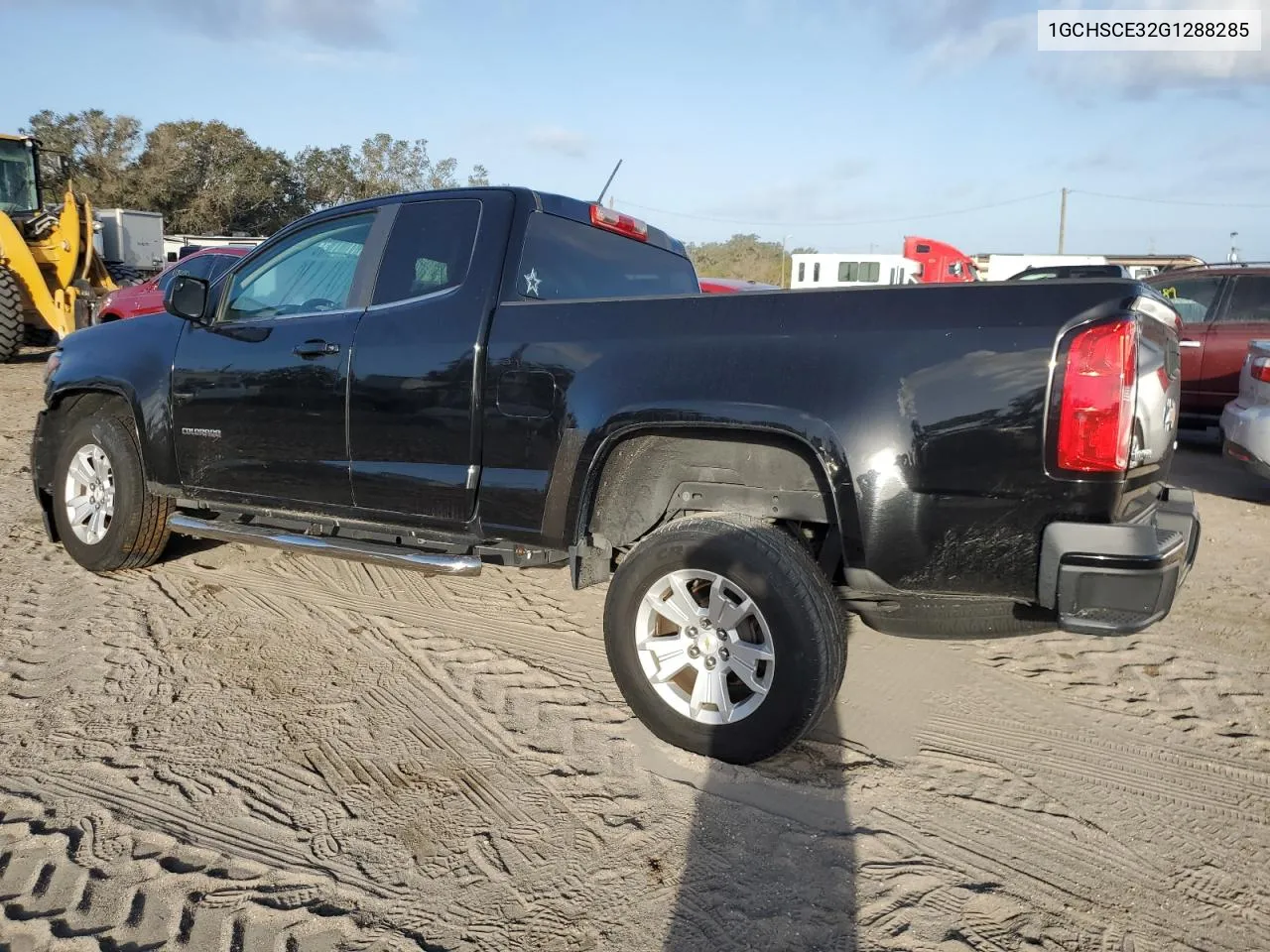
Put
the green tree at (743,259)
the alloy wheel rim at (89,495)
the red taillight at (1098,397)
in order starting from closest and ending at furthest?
the red taillight at (1098,397) → the alloy wheel rim at (89,495) → the green tree at (743,259)

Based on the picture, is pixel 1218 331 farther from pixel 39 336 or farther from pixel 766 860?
pixel 39 336

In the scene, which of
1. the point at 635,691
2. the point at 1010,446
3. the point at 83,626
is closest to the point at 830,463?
the point at 1010,446

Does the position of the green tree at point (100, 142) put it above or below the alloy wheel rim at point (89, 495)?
above


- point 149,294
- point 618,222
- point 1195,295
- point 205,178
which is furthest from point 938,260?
point 205,178

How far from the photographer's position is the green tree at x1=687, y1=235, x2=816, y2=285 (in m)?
46.0

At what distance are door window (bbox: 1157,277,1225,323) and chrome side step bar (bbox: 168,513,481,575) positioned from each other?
7.82m

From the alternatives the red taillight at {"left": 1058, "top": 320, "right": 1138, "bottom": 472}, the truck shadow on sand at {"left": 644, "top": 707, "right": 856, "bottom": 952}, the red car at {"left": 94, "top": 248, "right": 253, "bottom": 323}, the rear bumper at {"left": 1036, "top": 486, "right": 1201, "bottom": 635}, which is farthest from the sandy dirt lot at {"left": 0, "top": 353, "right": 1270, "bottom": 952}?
the red car at {"left": 94, "top": 248, "right": 253, "bottom": 323}

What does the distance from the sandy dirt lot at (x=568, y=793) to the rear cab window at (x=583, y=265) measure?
5.14 ft

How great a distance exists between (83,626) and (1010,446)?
3993 millimetres

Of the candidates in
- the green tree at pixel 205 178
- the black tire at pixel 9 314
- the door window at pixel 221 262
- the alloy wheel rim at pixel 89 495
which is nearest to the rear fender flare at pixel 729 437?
the alloy wheel rim at pixel 89 495

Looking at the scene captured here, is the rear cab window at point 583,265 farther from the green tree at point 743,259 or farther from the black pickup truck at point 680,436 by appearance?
the green tree at point 743,259

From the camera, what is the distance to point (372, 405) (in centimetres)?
387

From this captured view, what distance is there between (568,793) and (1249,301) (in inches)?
331

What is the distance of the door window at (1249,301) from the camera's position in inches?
332
